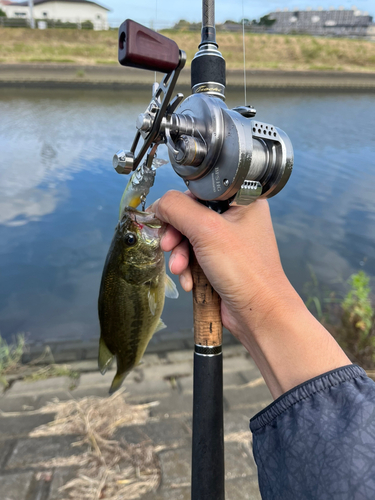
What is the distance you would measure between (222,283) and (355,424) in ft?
2.00

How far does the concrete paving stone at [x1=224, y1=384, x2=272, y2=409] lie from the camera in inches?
121

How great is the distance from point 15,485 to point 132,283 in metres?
1.64

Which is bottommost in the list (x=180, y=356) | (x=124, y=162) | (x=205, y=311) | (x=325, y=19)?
(x=180, y=356)

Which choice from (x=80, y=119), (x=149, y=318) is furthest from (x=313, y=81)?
(x=149, y=318)

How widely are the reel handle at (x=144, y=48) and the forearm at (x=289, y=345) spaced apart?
832 mm

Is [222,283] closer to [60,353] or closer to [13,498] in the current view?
[13,498]

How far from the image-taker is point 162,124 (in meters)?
1.13

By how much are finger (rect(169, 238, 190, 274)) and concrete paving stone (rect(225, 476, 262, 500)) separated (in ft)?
5.42

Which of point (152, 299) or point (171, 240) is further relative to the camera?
point (152, 299)

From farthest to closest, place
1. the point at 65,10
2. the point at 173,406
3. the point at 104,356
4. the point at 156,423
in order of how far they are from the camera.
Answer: the point at 65,10 → the point at 173,406 → the point at 156,423 → the point at 104,356

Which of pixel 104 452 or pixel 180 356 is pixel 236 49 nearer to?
pixel 180 356

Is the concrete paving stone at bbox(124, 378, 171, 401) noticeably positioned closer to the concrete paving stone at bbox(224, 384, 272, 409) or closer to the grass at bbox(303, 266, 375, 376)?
the concrete paving stone at bbox(224, 384, 272, 409)

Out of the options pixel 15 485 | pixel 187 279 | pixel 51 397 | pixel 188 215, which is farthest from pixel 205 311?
pixel 51 397

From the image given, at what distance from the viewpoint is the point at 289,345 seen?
45.2 inches
